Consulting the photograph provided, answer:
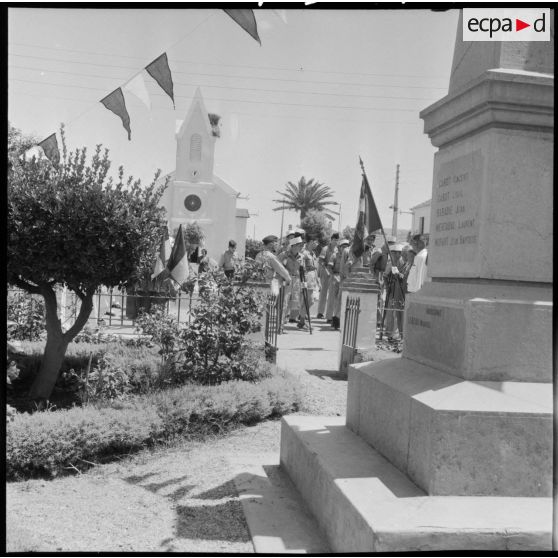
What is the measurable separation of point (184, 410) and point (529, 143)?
12.2 ft

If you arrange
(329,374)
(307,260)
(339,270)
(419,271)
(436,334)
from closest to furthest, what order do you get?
(436,334), (329,374), (419,271), (339,270), (307,260)

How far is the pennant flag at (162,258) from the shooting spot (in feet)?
29.6

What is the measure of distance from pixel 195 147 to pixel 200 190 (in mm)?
3296

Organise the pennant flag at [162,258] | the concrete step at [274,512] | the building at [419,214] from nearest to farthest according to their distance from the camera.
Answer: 1. the concrete step at [274,512]
2. the pennant flag at [162,258]
3. the building at [419,214]

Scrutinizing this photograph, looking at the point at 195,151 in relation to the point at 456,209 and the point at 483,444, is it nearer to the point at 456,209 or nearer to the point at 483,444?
the point at 456,209

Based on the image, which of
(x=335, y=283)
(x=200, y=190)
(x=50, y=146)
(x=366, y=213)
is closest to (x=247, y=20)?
(x=50, y=146)

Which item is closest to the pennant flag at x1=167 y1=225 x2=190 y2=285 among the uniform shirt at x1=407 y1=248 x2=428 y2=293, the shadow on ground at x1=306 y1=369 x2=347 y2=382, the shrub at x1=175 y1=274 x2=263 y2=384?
the shrub at x1=175 y1=274 x2=263 y2=384

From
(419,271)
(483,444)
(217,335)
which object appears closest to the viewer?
(483,444)

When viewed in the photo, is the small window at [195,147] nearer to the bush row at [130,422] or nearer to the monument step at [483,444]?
the bush row at [130,422]

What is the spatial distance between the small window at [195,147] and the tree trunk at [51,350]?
42320 millimetres

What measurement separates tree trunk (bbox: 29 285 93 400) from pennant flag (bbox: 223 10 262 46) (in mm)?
3955

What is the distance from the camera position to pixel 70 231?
22.6 ft

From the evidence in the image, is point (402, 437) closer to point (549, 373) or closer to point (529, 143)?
point (549, 373)

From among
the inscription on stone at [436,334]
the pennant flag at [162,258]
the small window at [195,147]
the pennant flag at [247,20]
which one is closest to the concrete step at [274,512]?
the inscription on stone at [436,334]
